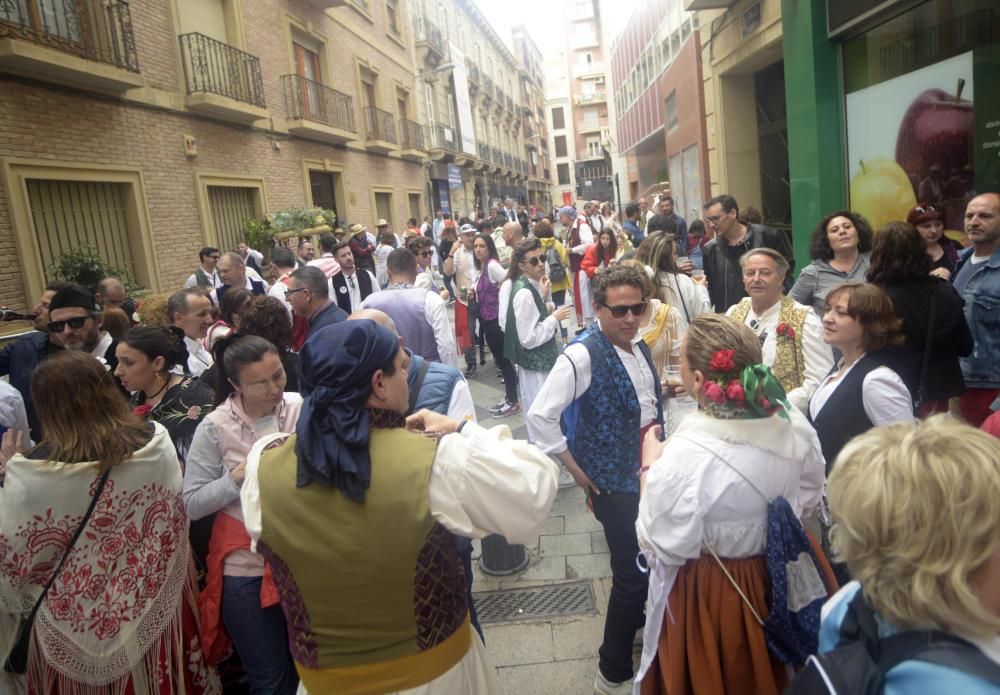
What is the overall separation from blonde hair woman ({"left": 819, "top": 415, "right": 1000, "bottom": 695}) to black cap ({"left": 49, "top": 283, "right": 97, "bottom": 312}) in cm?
430

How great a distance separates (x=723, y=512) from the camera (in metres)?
2.10

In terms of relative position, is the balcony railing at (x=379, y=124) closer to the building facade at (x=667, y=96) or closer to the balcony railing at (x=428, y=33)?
the balcony railing at (x=428, y=33)

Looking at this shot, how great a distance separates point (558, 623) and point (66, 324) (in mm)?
3298

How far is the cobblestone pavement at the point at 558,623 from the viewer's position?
3.13 meters

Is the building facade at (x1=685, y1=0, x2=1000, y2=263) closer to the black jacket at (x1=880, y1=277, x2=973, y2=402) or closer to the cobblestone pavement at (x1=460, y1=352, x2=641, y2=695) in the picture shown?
the black jacket at (x1=880, y1=277, x2=973, y2=402)

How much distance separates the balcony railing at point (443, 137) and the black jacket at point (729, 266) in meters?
21.8

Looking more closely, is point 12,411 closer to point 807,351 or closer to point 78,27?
point 807,351

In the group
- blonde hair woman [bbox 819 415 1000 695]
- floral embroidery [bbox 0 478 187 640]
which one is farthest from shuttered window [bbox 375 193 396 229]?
blonde hair woman [bbox 819 415 1000 695]

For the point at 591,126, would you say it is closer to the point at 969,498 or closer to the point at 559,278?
the point at 559,278

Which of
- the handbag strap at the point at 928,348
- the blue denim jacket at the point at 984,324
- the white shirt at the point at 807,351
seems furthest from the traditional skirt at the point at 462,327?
the handbag strap at the point at 928,348

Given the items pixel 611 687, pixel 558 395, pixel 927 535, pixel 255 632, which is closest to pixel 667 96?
pixel 558 395

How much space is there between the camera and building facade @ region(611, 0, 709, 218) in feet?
42.1

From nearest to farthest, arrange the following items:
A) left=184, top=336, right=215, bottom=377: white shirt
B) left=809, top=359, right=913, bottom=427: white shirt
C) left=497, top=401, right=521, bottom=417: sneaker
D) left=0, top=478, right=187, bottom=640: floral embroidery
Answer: left=0, top=478, right=187, bottom=640: floral embroidery
left=809, top=359, right=913, bottom=427: white shirt
left=184, top=336, right=215, bottom=377: white shirt
left=497, top=401, right=521, bottom=417: sneaker

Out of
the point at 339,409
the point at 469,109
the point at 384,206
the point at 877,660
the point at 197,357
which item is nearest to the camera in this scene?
the point at 877,660
